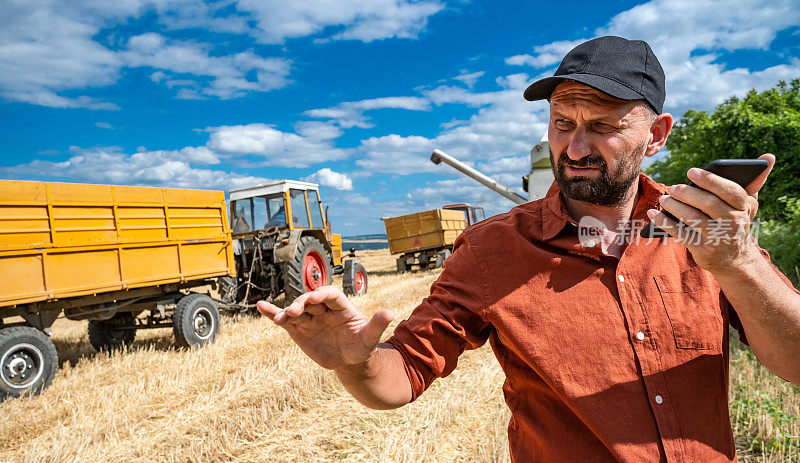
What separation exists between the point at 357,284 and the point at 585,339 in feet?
35.0

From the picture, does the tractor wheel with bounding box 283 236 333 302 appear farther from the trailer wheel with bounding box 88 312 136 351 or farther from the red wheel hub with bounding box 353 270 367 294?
the trailer wheel with bounding box 88 312 136 351

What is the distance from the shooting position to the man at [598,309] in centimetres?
124

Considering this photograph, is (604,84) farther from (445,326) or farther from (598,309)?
(445,326)

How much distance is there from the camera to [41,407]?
4.95m

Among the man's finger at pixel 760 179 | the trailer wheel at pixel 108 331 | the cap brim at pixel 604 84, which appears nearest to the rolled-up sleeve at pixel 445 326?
the cap brim at pixel 604 84

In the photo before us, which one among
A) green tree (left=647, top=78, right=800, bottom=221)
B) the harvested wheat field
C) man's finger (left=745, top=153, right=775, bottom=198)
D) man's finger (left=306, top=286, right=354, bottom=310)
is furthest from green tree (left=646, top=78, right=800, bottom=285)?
man's finger (left=306, top=286, right=354, bottom=310)

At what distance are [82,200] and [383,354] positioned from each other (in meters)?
→ 5.92

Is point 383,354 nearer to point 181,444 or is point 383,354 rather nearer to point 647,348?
point 647,348

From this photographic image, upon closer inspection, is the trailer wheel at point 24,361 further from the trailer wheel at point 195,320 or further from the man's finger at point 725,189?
the man's finger at point 725,189

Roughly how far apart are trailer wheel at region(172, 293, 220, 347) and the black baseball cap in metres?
6.53

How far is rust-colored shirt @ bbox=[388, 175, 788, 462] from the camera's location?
4.45 feet

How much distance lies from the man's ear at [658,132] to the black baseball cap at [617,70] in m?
0.05

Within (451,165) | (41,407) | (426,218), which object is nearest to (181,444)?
(41,407)

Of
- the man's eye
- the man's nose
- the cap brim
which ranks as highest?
the cap brim
